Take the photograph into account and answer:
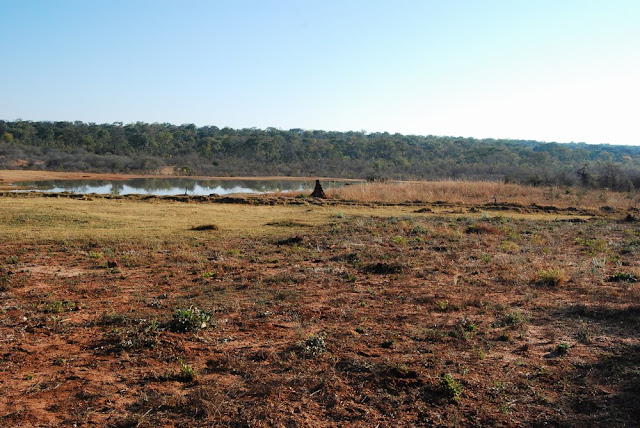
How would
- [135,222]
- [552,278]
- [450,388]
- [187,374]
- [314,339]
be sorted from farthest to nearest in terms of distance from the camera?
[135,222] → [552,278] → [314,339] → [187,374] → [450,388]

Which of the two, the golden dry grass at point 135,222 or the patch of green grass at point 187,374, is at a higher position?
the golden dry grass at point 135,222

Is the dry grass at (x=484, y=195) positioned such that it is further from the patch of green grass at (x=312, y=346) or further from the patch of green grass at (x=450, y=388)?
the patch of green grass at (x=450, y=388)

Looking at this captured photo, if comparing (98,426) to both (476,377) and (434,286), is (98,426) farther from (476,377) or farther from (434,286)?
(434,286)

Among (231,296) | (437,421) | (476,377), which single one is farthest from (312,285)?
(437,421)

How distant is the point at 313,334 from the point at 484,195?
2795 centimetres

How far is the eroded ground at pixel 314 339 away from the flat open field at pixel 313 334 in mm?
22

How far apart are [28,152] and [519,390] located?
71101 mm

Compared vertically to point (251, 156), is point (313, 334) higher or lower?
lower

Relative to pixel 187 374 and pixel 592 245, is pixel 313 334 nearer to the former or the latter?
pixel 187 374

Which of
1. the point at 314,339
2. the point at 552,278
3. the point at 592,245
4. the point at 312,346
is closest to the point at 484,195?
the point at 592,245

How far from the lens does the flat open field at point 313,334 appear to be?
4031 millimetres

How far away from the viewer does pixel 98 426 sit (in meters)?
3.69

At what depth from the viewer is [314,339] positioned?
5.30 m

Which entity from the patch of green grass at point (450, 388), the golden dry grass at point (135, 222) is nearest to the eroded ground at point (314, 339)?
the patch of green grass at point (450, 388)
